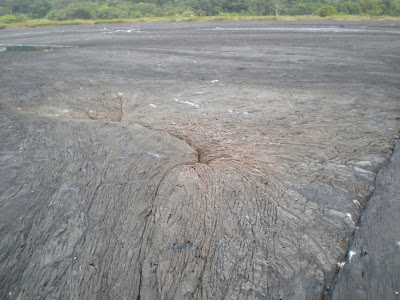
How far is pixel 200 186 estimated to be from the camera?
3246 mm

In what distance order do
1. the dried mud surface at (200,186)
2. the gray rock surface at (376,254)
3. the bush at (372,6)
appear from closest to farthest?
1. the gray rock surface at (376,254)
2. the dried mud surface at (200,186)
3. the bush at (372,6)

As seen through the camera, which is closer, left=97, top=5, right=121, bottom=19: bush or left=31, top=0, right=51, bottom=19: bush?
left=97, top=5, right=121, bottom=19: bush

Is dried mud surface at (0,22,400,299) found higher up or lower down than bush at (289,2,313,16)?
higher up

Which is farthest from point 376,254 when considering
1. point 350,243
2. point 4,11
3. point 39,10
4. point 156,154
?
point 4,11

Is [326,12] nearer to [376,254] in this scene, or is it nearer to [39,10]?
[376,254]

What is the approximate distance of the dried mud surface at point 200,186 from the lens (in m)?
2.37

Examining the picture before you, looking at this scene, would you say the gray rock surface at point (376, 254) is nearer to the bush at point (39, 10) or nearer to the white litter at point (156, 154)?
the white litter at point (156, 154)

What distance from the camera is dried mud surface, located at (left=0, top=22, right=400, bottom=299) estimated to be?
2.37 m

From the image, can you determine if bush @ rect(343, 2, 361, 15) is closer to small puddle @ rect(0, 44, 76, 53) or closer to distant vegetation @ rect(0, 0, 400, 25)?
distant vegetation @ rect(0, 0, 400, 25)

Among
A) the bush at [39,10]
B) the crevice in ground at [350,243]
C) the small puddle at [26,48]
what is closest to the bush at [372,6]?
the small puddle at [26,48]

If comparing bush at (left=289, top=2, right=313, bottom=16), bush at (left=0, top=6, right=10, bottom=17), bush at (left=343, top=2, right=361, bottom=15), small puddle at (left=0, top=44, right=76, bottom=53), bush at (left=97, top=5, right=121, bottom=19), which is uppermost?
small puddle at (left=0, top=44, right=76, bottom=53)

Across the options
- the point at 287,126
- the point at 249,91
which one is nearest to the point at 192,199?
the point at 287,126

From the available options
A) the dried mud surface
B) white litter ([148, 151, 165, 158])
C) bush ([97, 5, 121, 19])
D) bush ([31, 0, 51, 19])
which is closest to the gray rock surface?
the dried mud surface

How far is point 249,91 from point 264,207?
3.17 m
